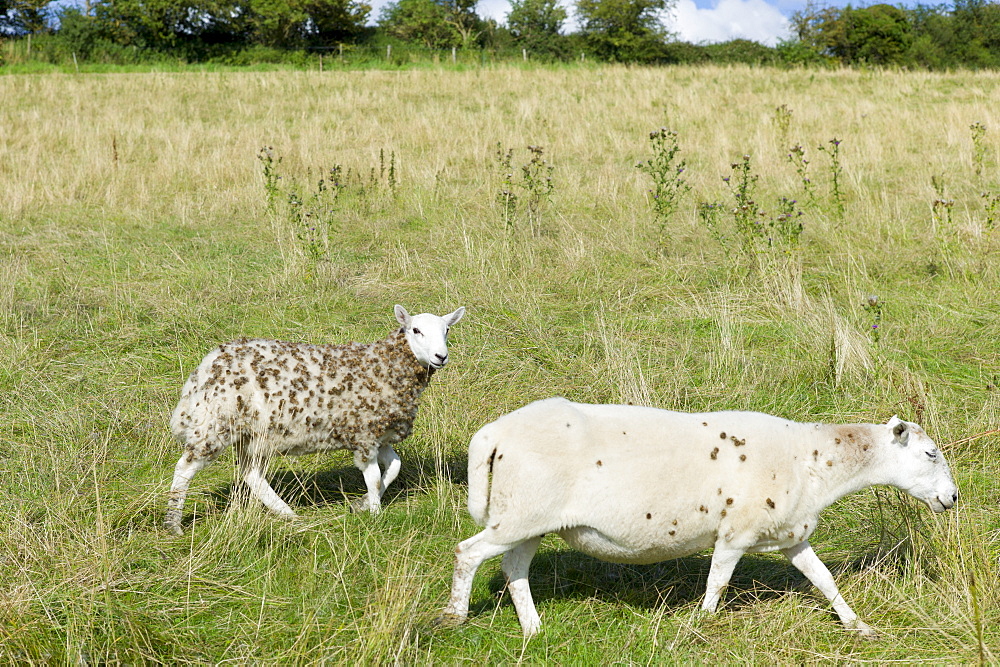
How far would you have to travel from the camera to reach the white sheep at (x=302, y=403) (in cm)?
465

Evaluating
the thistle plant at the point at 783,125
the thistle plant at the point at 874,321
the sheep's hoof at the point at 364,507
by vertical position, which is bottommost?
the sheep's hoof at the point at 364,507

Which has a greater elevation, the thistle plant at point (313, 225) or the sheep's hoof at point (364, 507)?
the thistle plant at point (313, 225)

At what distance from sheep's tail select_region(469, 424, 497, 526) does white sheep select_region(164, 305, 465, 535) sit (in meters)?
1.31

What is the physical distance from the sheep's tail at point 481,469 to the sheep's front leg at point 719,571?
106 centimetres

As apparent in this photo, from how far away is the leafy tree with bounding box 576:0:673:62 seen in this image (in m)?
45.4

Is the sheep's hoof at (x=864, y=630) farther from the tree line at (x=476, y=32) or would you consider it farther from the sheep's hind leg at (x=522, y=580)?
the tree line at (x=476, y=32)

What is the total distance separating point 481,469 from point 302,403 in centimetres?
160

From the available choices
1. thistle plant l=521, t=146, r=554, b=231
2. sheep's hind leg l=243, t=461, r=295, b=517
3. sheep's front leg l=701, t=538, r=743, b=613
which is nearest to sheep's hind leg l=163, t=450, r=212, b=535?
sheep's hind leg l=243, t=461, r=295, b=517

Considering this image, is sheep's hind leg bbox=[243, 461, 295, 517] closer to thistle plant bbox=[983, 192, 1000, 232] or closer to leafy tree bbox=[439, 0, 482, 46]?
thistle plant bbox=[983, 192, 1000, 232]

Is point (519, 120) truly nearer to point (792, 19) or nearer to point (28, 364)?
point (28, 364)

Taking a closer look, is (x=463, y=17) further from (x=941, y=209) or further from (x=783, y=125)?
(x=941, y=209)

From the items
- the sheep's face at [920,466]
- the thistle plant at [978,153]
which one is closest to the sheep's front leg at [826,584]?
the sheep's face at [920,466]

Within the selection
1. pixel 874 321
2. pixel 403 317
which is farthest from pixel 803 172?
pixel 403 317

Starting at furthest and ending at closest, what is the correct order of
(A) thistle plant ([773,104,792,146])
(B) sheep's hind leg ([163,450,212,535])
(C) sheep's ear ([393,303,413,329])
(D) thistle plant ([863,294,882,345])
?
1. (A) thistle plant ([773,104,792,146])
2. (D) thistle plant ([863,294,882,345])
3. (C) sheep's ear ([393,303,413,329])
4. (B) sheep's hind leg ([163,450,212,535])
